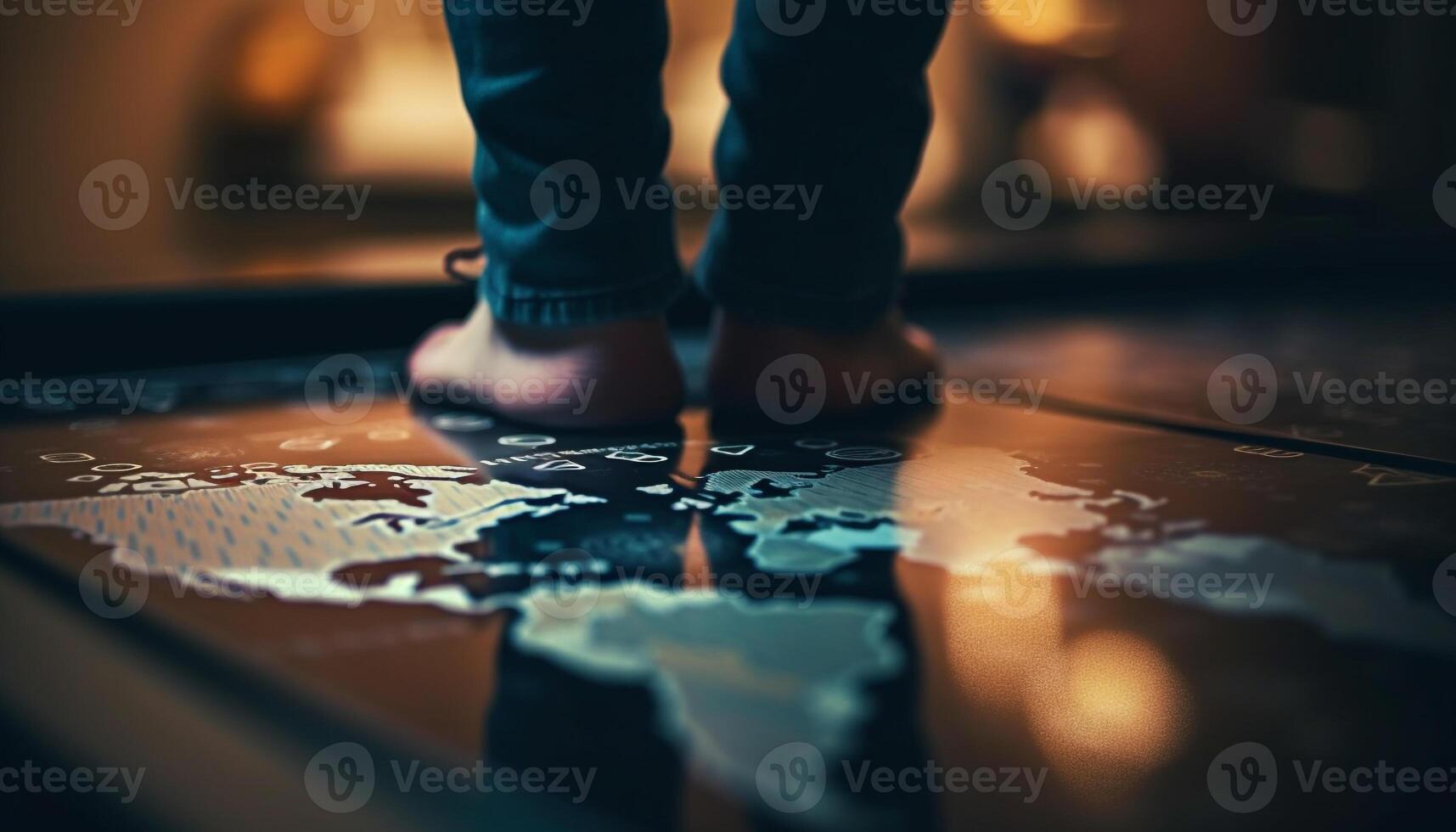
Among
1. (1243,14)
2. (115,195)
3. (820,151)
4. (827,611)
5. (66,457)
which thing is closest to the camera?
(827,611)

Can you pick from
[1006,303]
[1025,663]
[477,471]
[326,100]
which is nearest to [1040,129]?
[1006,303]

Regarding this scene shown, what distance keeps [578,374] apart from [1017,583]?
489 millimetres

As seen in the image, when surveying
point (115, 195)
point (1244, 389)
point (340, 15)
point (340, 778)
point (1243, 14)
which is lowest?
point (340, 778)

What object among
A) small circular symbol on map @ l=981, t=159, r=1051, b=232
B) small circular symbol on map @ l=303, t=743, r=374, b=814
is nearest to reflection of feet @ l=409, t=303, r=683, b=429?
small circular symbol on map @ l=303, t=743, r=374, b=814

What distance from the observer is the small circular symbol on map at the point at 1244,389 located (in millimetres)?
1106

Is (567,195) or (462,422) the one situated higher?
(567,195)

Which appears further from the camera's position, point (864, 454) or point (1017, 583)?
point (864, 454)

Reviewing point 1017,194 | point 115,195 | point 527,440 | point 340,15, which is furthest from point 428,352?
point 1017,194

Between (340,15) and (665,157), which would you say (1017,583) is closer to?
(665,157)

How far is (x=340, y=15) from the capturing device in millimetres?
2098

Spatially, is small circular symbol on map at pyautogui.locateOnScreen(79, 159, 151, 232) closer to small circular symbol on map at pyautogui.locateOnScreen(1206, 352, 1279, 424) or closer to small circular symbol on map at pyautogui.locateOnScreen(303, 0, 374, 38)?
small circular symbol on map at pyautogui.locateOnScreen(303, 0, 374, 38)

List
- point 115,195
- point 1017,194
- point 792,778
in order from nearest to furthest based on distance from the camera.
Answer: point 792,778 → point 115,195 → point 1017,194

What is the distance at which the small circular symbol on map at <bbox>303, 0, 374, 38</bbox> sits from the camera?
2059mm

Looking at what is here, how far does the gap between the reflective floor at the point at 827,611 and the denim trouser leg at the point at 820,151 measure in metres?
0.18
